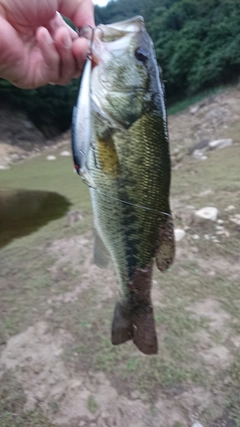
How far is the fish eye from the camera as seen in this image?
1195 mm

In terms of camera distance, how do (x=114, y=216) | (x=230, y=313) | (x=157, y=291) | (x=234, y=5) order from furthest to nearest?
(x=234, y=5)
(x=157, y=291)
(x=230, y=313)
(x=114, y=216)

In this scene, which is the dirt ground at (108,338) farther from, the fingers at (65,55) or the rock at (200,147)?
the rock at (200,147)

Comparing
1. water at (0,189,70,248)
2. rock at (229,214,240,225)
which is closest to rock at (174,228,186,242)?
rock at (229,214,240,225)

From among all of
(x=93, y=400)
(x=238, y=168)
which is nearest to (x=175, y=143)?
(x=238, y=168)

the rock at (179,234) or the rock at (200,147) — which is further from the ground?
the rock at (179,234)

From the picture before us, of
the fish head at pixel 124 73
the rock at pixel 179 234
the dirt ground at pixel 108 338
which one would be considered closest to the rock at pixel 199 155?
the dirt ground at pixel 108 338

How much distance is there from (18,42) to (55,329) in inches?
75.0

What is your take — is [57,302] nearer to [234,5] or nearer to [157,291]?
[157,291]

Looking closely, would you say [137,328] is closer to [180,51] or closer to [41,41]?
[41,41]

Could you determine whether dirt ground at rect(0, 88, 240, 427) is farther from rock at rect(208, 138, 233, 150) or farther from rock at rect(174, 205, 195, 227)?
rock at rect(208, 138, 233, 150)

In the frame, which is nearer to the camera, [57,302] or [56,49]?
[56,49]

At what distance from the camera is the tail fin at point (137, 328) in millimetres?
1411

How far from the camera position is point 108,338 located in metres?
2.64

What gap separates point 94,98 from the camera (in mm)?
1187
